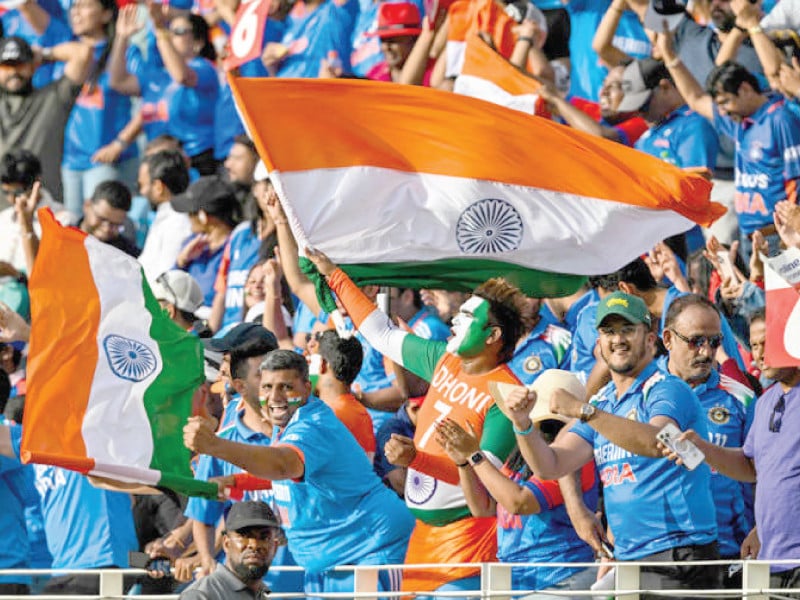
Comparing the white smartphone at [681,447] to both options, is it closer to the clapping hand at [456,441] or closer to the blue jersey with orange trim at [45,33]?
the clapping hand at [456,441]

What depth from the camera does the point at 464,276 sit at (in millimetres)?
9961

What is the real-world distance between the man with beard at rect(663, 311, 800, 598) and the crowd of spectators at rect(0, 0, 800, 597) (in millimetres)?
12

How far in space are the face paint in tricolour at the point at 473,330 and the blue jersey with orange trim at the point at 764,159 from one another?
13.4 ft

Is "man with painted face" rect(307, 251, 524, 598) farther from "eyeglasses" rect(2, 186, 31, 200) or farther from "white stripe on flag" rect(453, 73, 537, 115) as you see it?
"eyeglasses" rect(2, 186, 31, 200)

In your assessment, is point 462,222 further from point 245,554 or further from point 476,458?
point 245,554

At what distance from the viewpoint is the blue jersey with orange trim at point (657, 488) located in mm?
8289

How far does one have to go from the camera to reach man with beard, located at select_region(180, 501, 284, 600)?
778cm

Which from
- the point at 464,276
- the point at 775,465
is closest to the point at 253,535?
the point at 775,465

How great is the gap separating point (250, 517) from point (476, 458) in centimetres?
96

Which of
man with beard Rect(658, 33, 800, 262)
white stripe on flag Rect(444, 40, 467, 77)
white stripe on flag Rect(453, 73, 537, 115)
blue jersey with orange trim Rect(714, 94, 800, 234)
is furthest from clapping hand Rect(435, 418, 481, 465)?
white stripe on flag Rect(444, 40, 467, 77)

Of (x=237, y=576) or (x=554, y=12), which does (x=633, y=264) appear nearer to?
Answer: (x=237, y=576)

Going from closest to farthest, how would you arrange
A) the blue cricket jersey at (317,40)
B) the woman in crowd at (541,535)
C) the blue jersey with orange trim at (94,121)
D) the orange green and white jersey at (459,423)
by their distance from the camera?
the orange green and white jersey at (459,423) < the woman in crowd at (541,535) < the blue cricket jersey at (317,40) < the blue jersey with orange trim at (94,121)

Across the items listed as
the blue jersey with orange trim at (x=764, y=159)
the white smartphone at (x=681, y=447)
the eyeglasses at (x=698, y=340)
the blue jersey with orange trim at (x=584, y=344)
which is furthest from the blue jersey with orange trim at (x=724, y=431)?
the blue jersey with orange trim at (x=764, y=159)

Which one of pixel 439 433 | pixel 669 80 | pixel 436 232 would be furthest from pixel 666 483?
pixel 669 80
